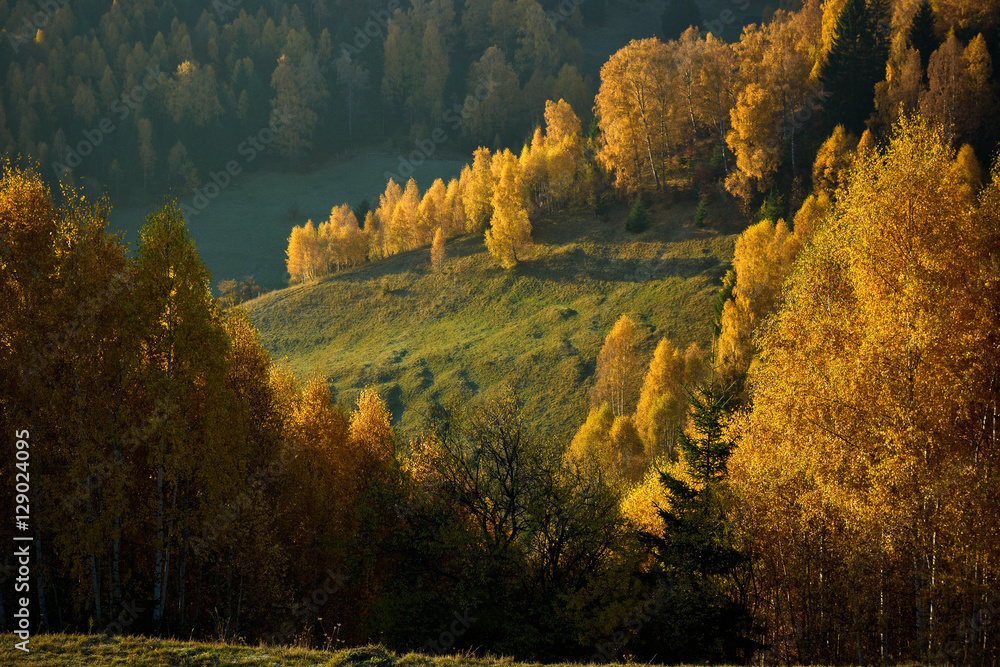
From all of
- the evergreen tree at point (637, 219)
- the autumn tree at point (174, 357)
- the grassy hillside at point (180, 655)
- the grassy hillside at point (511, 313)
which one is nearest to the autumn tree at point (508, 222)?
the grassy hillside at point (511, 313)

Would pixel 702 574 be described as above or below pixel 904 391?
below

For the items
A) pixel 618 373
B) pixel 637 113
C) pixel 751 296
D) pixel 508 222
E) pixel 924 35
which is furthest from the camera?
pixel 637 113

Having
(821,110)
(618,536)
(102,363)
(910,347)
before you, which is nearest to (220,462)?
(102,363)

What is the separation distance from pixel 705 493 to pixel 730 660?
5.50 meters

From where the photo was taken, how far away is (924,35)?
75.9m

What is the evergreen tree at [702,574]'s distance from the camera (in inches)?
871

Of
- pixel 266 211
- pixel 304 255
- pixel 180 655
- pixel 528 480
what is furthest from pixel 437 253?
pixel 266 211

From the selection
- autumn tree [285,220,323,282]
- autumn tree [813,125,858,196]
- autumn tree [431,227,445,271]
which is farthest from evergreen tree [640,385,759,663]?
autumn tree [285,220,323,282]

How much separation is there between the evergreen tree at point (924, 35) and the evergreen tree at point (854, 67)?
13.8ft

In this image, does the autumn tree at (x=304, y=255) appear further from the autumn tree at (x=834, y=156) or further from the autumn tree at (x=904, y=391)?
the autumn tree at (x=904, y=391)

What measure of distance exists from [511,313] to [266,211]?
108 meters

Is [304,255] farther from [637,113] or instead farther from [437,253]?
[637,113]

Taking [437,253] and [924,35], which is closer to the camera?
[924,35]

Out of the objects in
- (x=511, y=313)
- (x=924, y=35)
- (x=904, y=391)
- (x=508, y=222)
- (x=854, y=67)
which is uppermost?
(x=924, y=35)
